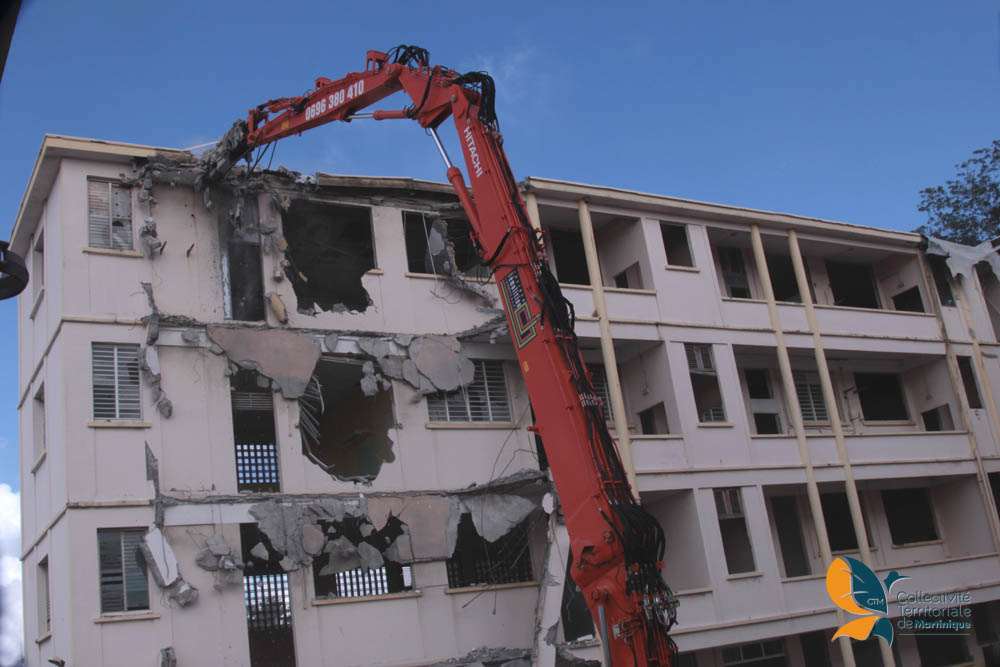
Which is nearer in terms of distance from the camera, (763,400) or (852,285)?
(763,400)

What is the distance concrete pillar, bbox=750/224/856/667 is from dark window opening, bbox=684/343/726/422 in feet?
5.71

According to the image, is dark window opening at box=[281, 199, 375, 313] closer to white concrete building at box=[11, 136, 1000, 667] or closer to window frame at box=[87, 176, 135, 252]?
white concrete building at box=[11, 136, 1000, 667]

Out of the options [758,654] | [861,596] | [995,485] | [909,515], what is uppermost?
[995,485]

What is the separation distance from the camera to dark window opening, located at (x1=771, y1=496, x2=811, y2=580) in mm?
23828

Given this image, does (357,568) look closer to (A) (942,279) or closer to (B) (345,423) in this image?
(B) (345,423)

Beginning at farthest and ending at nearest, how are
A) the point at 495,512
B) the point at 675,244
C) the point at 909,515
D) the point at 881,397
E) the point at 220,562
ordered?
the point at 881,397, the point at 909,515, the point at 675,244, the point at 495,512, the point at 220,562

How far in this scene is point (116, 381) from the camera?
16.4 m

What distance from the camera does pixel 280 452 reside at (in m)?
17.3

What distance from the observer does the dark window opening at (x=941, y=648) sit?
79.6 ft

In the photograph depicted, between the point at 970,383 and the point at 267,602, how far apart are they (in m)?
20.9

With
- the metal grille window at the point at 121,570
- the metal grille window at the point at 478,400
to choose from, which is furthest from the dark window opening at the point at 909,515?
the metal grille window at the point at 121,570

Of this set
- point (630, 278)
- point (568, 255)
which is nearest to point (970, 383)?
point (630, 278)

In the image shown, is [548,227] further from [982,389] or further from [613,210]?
[982,389]

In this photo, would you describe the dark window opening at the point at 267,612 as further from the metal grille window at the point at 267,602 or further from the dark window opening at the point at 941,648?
the dark window opening at the point at 941,648
